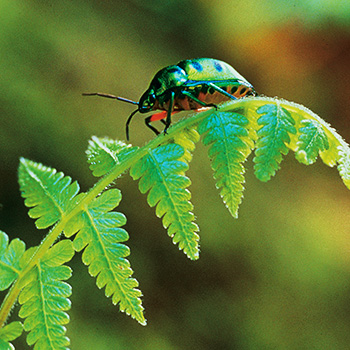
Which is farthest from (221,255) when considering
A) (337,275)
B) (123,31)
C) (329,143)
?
(329,143)

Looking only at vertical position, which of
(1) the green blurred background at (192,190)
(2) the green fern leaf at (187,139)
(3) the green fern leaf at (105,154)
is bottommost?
(1) the green blurred background at (192,190)

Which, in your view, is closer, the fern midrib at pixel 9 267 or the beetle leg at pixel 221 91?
the fern midrib at pixel 9 267

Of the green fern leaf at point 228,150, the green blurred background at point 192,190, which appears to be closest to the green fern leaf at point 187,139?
Result: the green fern leaf at point 228,150

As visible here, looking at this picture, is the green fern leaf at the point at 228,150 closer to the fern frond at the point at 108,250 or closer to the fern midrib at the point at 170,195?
the fern midrib at the point at 170,195

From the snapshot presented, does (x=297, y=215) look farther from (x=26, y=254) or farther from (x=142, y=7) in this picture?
(x=26, y=254)

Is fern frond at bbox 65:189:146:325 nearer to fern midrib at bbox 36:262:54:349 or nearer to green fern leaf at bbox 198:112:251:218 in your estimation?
fern midrib at bbox 36:262:54:349

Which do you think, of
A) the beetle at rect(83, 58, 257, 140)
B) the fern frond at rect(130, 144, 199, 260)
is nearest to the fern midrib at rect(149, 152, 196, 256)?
the fern frond at rect(130, 144, 199, 260)
